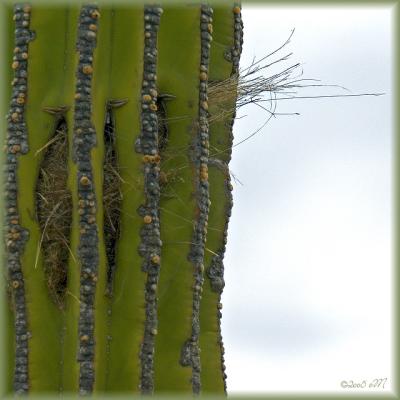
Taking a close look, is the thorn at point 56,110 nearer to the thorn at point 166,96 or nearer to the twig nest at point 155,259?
the thorn at point 166,96

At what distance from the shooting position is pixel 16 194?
406cm

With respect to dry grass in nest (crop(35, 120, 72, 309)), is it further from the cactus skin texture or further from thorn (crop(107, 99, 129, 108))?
thorn (crop(107, 99, 129, 108))

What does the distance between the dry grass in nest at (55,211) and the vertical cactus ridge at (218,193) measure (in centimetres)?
79

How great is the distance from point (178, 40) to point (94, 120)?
0.57 m

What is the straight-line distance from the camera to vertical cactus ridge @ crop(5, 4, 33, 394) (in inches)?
159

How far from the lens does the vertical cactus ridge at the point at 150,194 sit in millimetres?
4039

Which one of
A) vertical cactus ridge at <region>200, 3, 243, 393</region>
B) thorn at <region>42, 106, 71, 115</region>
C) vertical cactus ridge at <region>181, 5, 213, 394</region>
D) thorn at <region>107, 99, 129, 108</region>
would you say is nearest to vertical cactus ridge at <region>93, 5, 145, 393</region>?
thorn at <region>107, 99, 129, 108</region>

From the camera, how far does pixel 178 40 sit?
427cm

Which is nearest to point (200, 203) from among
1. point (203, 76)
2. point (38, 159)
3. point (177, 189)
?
point (177, 189)

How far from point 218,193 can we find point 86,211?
947 millimetres

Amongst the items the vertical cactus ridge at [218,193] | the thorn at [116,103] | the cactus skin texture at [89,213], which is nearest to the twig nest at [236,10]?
the vertical cactus ridge at [218,193]

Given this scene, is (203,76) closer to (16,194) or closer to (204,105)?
(204,105)

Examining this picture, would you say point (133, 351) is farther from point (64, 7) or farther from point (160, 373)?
point (64, 7)

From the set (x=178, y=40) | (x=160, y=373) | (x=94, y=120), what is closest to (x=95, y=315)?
Result: (x=160, y=373)
